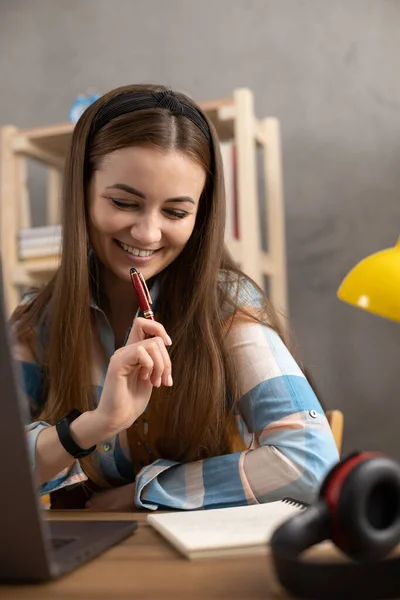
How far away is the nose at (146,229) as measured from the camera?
118 cm

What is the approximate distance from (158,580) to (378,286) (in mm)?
763

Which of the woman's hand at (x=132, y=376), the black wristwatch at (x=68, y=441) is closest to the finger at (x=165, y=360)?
the woman's hand at (x=132, y=376)

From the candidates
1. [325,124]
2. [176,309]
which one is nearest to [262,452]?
[176,309]

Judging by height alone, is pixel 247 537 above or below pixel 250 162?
below

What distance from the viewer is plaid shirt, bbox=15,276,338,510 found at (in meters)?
1.01

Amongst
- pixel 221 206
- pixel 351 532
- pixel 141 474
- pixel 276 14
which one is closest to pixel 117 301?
pixel 221 206

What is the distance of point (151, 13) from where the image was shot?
288 centimetres

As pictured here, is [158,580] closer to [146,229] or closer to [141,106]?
[146,229]

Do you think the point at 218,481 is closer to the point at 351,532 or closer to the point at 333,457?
the point at 333,457

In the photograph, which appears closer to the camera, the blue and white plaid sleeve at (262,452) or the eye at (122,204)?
the blue and white plaid sleeve at (262,452)

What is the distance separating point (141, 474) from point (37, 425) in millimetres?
190

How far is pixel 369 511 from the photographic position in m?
0.49

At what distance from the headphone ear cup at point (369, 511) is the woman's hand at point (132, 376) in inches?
17.3

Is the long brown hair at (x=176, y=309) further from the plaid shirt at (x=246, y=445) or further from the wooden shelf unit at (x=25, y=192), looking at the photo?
the wooden shelf unit at (x=25, y=192)
